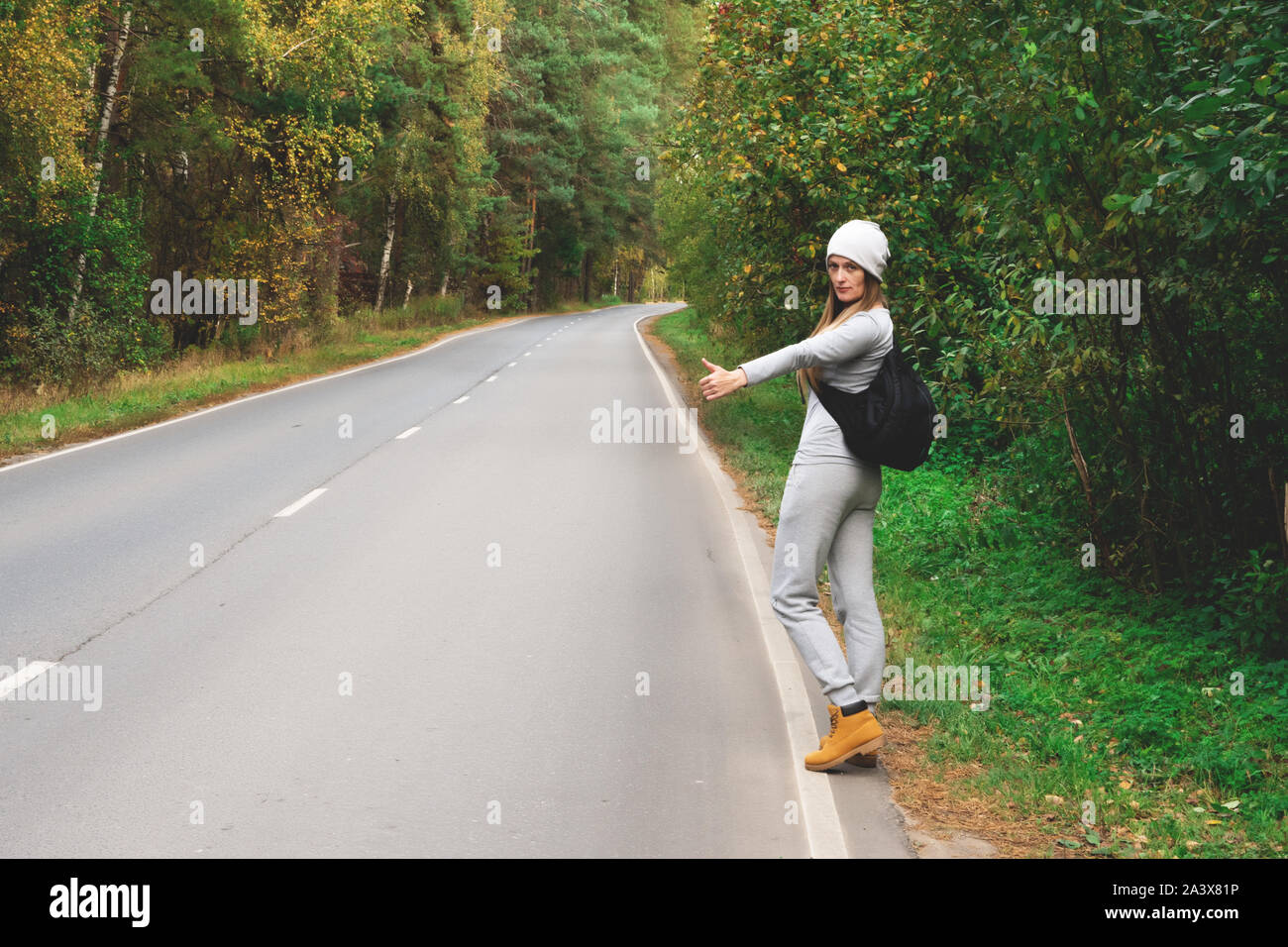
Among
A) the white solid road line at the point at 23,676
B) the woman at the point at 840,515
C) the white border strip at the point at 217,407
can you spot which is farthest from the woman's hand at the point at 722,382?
the white border strip at the point at 217,407

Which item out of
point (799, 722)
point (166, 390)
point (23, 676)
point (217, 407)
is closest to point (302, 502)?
point (23, 676)

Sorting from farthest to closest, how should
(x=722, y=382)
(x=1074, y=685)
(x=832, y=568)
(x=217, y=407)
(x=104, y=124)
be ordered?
(x=104, y=124), (x=217, y=407), (x=1074, y=685), (x=832, y=568), (x=722, y=382)

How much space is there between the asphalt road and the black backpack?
1382mm

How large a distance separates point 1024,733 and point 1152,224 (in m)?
2.91

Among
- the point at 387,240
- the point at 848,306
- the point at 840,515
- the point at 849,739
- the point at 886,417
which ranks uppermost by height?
the point at 387,240

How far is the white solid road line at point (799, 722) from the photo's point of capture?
4465mm

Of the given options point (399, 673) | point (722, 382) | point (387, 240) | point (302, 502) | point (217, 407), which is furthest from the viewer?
point (387, 240)

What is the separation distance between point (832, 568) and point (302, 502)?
7.43 m

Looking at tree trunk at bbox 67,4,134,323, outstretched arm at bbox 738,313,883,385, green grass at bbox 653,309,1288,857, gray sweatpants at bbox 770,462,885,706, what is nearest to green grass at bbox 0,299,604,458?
tree trunk at bbox 67,4,134,323

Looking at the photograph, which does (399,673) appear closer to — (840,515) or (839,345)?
(840,515)

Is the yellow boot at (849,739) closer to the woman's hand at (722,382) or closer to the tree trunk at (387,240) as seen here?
the woman's hand at (722,382)

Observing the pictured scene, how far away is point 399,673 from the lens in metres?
6.42

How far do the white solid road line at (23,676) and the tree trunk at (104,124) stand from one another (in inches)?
681

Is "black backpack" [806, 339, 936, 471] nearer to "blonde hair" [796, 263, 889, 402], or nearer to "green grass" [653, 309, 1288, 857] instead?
"blonde hair" [796, 263, 889, 402]
